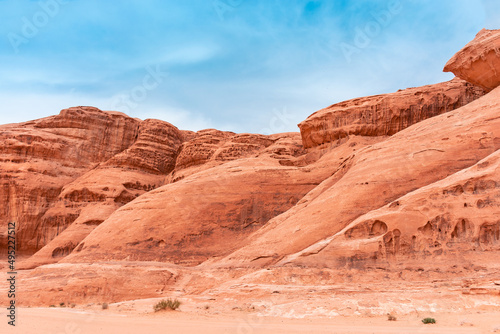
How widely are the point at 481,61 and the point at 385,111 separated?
7347 millimetres

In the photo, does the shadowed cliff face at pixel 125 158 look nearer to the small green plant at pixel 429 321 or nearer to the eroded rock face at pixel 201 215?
the eroded rock face at pixel 201 215

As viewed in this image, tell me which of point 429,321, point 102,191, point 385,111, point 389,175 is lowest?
point 429,321

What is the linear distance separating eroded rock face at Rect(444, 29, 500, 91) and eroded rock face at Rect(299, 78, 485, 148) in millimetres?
2491

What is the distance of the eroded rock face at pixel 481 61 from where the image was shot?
25.5 metres

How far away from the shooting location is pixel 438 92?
100 ft

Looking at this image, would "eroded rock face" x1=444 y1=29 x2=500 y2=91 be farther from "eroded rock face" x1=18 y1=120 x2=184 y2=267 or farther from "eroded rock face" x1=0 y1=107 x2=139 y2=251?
"eroded rock face" x1=0 y1=107 x2=139 y2=251

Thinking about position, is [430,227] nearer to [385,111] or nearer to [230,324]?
[230,324]

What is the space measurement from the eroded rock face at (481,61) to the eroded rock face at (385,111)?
8.17 ft

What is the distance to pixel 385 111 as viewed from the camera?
32.1 m

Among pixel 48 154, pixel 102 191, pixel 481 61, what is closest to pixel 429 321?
pixel 481 61

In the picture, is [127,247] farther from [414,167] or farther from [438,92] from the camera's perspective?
[438,92]

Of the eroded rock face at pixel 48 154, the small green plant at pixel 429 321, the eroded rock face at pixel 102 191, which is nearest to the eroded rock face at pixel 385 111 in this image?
the eroded rock face at pixel 102 191

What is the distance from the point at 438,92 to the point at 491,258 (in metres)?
18.5

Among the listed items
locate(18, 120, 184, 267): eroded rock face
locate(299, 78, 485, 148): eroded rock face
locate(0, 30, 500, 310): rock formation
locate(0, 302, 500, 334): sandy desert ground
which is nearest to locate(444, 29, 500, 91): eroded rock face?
locate(0, 30, 500, 310): rock formation
